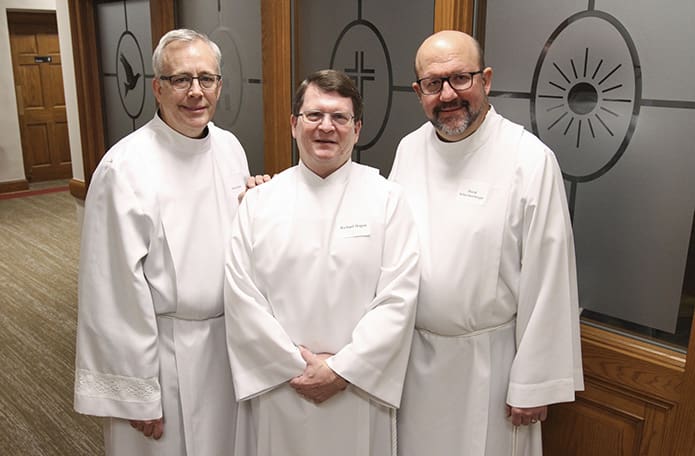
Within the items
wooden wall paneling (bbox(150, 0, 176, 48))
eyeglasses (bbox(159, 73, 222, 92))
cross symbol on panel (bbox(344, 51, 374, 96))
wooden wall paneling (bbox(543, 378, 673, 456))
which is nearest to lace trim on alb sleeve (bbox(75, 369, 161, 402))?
eyeglasses (bbox(159, 73, 222, 92))

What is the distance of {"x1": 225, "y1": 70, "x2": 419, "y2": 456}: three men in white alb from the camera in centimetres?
174

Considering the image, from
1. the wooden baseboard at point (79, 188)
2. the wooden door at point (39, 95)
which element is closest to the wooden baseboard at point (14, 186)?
the wooden door at point (39, 95)

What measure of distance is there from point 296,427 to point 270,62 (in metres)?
1.85

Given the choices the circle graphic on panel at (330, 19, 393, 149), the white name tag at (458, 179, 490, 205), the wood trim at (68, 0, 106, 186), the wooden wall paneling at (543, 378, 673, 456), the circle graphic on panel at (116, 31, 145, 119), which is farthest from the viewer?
the wood trim at (68, 0, 106, 186)

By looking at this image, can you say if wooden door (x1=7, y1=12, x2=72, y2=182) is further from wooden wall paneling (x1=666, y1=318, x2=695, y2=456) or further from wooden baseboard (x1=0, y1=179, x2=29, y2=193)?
wooden wall paneling (x1=666, y1=318, x2=695, y2=456)

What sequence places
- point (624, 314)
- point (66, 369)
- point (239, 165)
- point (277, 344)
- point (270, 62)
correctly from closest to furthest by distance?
point (277, 344), point (624, 314), point (239, 165), point (270, 62), point (66, 369)

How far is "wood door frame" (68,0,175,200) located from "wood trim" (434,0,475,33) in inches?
120

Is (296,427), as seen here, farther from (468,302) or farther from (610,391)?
(610,391)

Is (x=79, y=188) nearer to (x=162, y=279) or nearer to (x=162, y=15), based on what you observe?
(x=162, y=15)

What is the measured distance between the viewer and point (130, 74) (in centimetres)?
414

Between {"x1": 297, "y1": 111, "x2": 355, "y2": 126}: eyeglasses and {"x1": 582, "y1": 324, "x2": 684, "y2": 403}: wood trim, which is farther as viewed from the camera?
{"x1": 582, "y1": 324, "x2": 684, "y2": 403}: wood trim

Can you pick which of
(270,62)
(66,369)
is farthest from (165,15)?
(66,369)

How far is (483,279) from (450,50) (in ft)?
2.18

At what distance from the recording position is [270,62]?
9.91 ft
